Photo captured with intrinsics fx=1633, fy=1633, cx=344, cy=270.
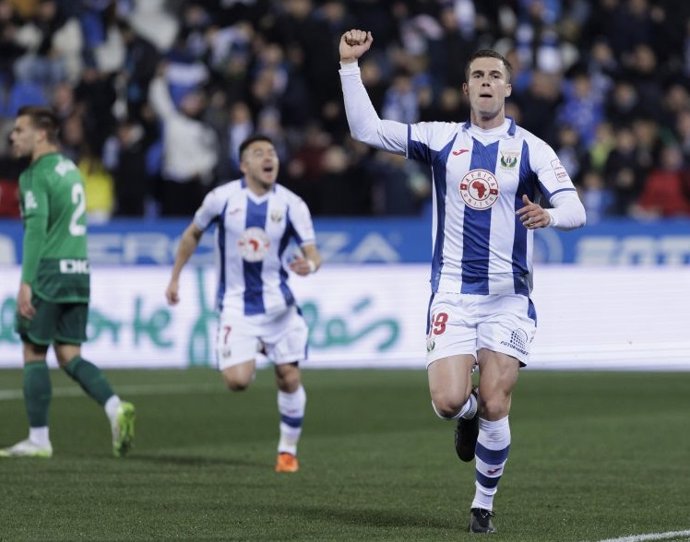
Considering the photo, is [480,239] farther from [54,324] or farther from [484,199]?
[54,324]

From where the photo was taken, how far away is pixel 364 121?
7.73 metres

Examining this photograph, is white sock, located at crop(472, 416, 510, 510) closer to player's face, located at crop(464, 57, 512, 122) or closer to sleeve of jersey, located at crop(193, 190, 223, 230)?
player's face, located at crop(464, 57, 512, 122)

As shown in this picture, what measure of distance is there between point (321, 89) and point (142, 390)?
7.32 metres

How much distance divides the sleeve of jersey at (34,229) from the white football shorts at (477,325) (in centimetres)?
370

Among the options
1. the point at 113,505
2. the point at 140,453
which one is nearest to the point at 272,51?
the point at 140,453

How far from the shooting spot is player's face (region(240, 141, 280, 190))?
1071 cm

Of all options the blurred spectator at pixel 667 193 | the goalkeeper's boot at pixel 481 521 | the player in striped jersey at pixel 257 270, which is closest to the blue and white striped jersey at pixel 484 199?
the goalkeeper's boot at pixel 481 521

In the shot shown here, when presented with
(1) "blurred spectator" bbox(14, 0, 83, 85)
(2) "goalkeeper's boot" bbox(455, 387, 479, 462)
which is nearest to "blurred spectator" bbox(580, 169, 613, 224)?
(1) "blurred spectator" bbox(14, 0, 83, 85)

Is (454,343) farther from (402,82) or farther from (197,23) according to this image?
(197,23)

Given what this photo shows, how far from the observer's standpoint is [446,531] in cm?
758

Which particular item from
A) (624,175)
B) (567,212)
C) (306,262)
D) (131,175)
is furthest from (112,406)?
(624,175)

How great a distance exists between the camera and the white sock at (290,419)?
34.3ft

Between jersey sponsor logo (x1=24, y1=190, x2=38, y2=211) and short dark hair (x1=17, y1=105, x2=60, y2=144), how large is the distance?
416 millimetres

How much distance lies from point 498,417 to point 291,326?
3349 millimetres
